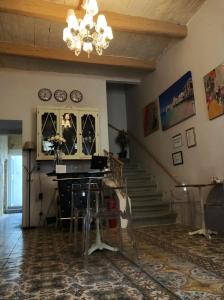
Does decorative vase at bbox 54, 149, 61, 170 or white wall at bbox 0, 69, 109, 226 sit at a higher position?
white wall at bbox 0, 69, 109, 226

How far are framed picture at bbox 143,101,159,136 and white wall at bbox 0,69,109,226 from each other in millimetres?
1275

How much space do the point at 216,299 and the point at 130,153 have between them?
282 inches

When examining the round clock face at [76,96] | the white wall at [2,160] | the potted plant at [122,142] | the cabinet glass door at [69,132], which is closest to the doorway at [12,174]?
the white wall at [2,160]

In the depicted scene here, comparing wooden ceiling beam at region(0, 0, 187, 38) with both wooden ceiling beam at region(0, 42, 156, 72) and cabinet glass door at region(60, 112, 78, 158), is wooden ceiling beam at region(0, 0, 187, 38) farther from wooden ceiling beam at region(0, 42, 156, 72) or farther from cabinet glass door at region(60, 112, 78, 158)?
cabinet glass door at region(60, 112, 78, 158)

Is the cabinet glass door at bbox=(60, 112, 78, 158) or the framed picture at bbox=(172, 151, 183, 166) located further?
the cabinet glass door at bbox=(60, 112, 78, 158)

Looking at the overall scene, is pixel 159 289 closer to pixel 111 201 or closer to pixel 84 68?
pixel 111 201

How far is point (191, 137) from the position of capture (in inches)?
213

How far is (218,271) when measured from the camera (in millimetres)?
2311

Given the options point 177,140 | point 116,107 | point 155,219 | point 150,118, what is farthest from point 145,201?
point 116,107

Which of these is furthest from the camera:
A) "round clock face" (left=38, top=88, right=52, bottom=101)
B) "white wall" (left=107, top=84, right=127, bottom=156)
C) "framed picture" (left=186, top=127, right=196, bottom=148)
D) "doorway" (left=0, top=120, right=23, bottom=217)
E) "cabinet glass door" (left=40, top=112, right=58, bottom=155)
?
"doorway" (left=0, top=120, right=23, bottom=217)

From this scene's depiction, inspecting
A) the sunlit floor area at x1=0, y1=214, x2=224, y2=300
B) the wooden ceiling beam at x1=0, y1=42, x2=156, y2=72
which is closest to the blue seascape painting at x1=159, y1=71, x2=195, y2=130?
the wooden ceiling beam at x1=0, y1=42, x2=156, y2=72

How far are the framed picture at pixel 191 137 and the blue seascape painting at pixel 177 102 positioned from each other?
1.01 feet

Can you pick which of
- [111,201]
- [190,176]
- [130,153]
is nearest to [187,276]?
[111,201]

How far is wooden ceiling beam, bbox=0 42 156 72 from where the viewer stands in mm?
5773
